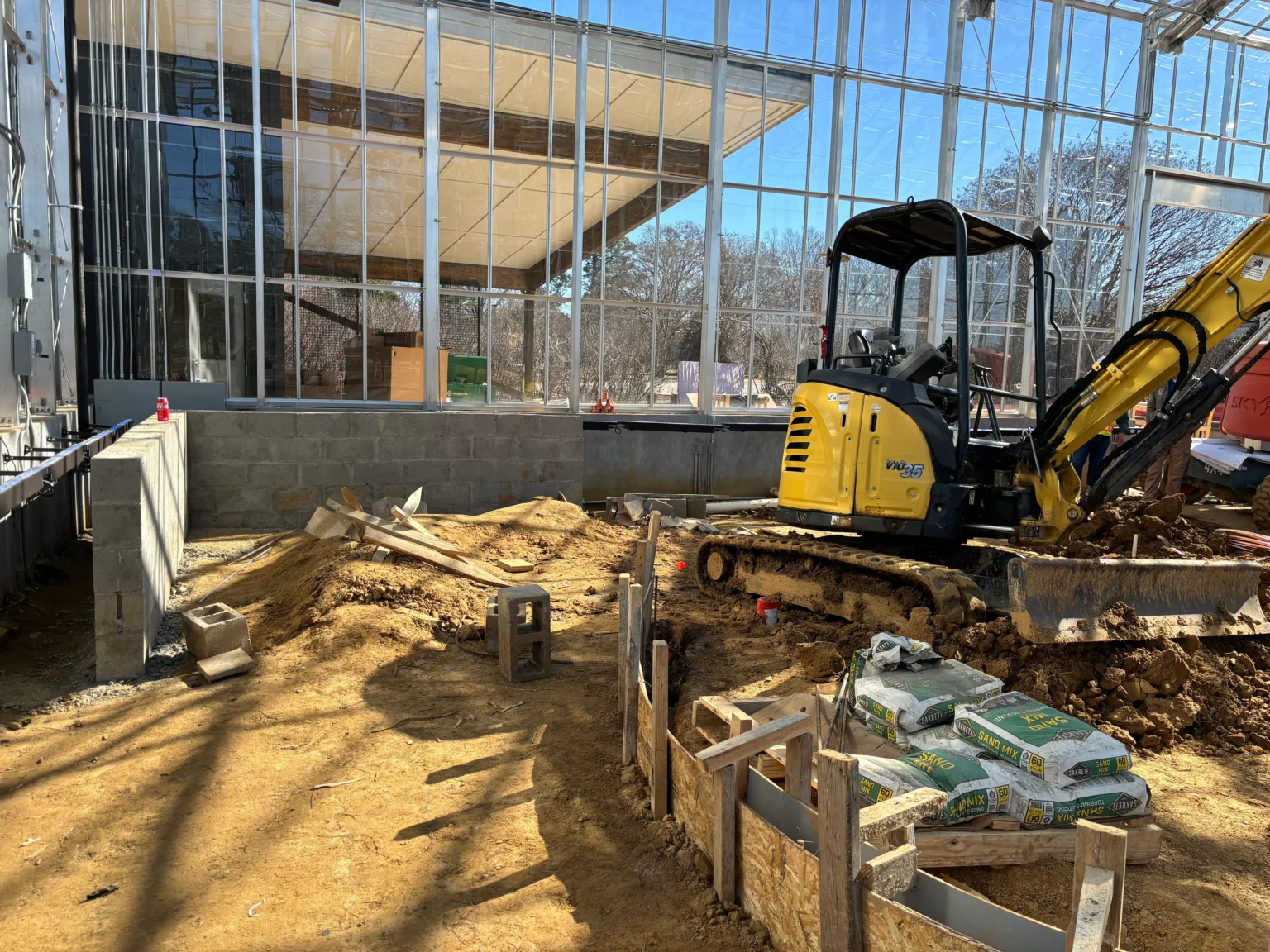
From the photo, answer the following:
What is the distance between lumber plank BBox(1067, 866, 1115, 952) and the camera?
82.7 inches

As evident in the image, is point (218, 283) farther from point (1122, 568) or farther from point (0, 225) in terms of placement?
point (1122, 568)

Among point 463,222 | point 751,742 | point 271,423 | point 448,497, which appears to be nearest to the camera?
point 751,742

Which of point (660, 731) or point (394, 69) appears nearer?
point (660, 731)

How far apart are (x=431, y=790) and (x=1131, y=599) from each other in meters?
4.82

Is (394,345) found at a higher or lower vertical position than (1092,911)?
higher

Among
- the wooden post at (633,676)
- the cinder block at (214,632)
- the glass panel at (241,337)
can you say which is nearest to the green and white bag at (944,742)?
the wooden post at (633,676)

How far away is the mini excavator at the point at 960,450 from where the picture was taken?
6.57 meters

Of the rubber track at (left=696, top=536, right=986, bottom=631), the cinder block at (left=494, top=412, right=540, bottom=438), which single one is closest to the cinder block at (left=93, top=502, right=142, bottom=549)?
the rubber track at (left=696, top=536, right=986, bottom=631)

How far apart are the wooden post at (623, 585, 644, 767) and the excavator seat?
3568 millimetres

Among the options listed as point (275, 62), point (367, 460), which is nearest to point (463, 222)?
point (275, 62)

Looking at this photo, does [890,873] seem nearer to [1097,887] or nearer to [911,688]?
[1097,887]

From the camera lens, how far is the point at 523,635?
6414 mm

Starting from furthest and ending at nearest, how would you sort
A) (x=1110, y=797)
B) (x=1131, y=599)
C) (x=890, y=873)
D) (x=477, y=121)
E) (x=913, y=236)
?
(x=477, y=121) → (x=913, y=236) → (x=1131, y=599) → (x=1110, y=797) → (x=890, y=873)

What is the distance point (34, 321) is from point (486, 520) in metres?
6.19
